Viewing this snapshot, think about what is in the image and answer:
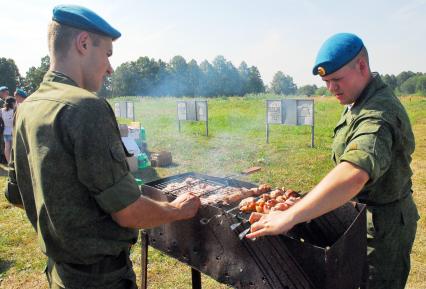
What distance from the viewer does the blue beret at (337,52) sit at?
2.16m

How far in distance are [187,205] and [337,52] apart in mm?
1443

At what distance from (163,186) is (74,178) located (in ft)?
6.67

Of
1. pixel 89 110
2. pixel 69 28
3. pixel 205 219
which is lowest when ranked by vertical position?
pixel 205 219

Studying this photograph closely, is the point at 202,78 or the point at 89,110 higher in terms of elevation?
the point at 202,78

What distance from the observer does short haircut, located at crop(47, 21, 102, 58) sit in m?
1.75

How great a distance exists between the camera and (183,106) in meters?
15.0

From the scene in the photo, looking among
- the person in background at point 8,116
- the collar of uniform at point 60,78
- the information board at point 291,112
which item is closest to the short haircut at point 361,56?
the collar of uniform at point 60,78

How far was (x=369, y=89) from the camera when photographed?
7.58 feet

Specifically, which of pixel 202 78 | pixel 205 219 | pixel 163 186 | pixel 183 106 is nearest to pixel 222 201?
pixel 205 219

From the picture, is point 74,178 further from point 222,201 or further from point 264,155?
point 264,155

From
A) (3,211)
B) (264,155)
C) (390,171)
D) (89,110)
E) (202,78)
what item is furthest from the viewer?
(202,78)

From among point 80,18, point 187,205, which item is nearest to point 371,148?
point 187,205

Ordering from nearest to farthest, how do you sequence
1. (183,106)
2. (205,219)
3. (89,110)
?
(89,110), (205,219), (183,106)

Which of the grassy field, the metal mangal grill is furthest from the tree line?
the metal mangal grill
